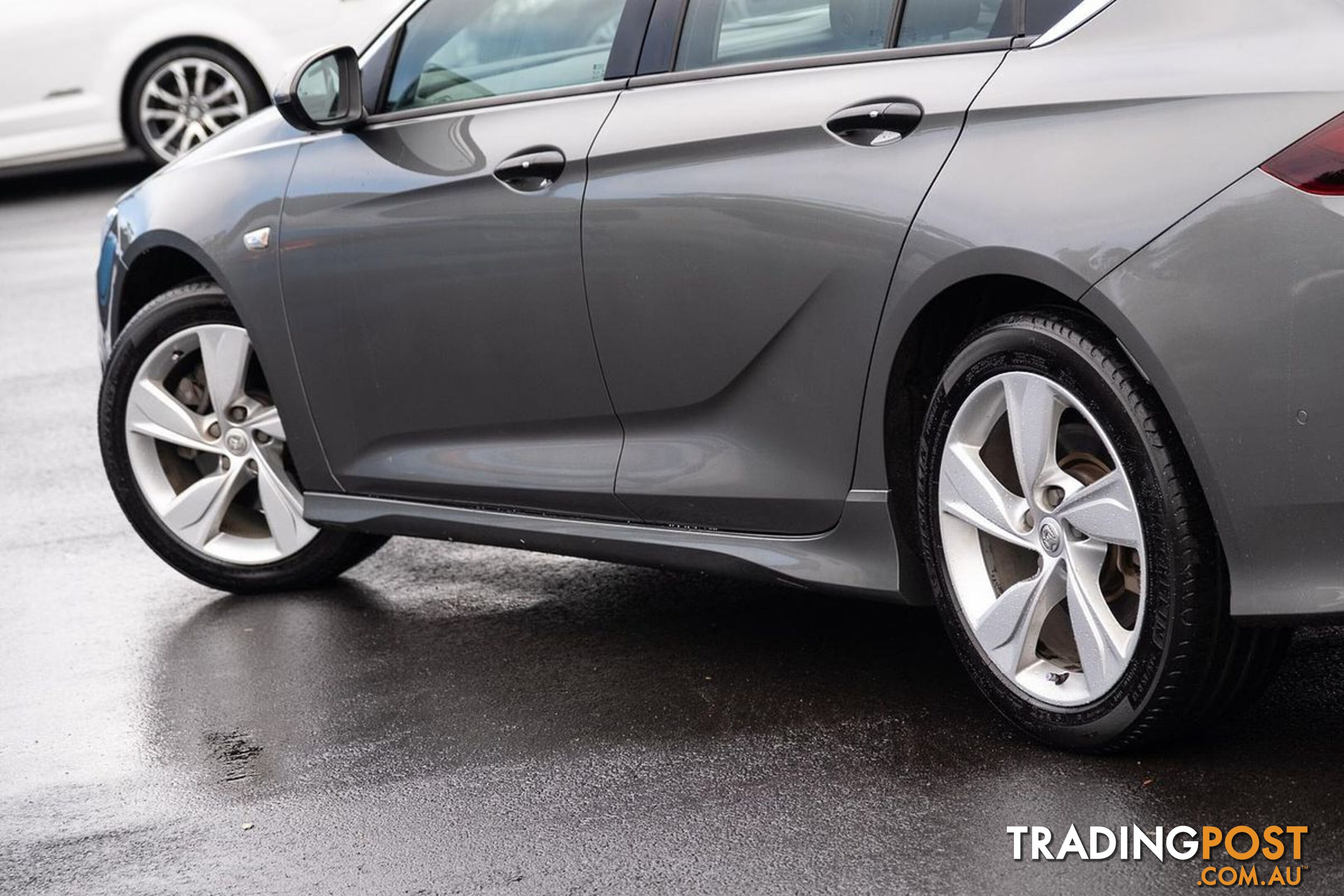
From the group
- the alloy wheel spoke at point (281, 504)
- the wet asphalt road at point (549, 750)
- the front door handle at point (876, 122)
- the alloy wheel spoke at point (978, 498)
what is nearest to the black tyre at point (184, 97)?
the wet asphalt road at point (549, 750)

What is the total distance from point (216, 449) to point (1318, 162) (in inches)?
126

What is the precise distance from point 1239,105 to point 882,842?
1.33 meters

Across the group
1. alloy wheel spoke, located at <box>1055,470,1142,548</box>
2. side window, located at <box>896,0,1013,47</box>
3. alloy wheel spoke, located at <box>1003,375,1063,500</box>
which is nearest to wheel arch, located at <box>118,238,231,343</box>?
side window, located at <box>896,0,1013,47</box>

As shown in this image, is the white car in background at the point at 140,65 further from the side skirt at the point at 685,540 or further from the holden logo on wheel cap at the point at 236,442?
the side skirt at the point at 685,540

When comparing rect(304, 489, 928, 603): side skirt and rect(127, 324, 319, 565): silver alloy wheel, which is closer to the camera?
rect(304, 489, 928, 603): side skirt

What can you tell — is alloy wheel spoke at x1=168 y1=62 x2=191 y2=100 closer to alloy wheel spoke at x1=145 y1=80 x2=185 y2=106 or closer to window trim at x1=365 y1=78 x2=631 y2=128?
alloy wheel spoke at x1=145 y1=80 x2=185 y2=106

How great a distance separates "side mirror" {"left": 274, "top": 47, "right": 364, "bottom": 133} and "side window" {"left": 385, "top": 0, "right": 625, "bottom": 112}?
90mm

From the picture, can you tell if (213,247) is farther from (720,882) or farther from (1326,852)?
(1326,852)

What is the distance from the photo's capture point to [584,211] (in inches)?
163

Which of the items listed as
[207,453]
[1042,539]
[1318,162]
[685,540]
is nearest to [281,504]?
[207,453]

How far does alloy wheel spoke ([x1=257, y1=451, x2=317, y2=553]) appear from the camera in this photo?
17.1 ft

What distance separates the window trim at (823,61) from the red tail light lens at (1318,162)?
2.07ft

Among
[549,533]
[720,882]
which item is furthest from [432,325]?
[720,882]

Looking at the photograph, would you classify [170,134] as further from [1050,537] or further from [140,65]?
[1050,537]
